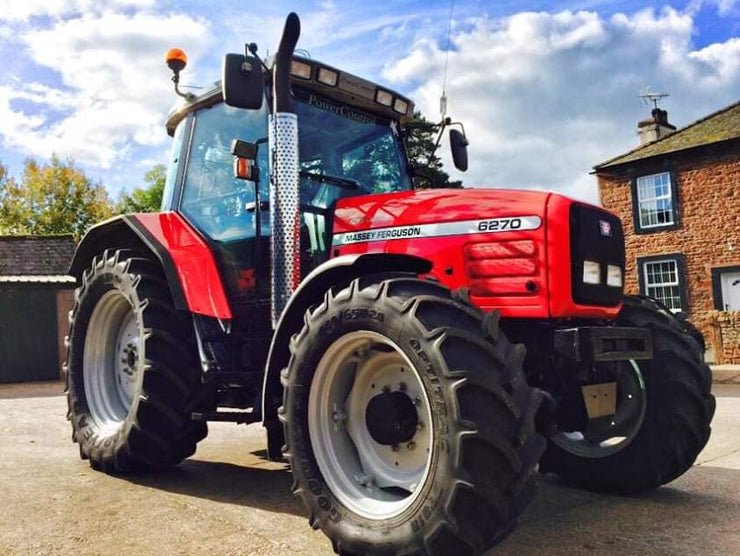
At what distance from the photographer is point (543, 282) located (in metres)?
3.37

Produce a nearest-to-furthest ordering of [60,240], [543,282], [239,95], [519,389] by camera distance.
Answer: [519,389] < [543,282] < [239,95] < [60,240]

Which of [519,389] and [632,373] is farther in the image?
[632,373]

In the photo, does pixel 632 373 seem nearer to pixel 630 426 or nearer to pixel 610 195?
pixel 630 426

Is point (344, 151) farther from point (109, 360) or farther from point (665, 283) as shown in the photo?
point (665, 283)

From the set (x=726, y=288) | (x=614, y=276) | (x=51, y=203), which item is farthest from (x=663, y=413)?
(x=51, y=203)

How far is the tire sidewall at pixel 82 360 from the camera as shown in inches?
183

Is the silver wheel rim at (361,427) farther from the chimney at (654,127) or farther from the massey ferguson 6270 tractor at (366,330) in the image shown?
the chimney at (654,127)

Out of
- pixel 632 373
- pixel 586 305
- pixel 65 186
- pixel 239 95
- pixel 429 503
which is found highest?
pixel 65 186

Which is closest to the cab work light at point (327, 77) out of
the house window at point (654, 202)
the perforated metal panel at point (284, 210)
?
the perforated metal panel at point (284, 210)

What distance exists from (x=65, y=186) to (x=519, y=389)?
47958 mm

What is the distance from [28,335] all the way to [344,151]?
15042mm

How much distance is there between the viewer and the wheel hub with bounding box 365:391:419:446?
10.5 ft

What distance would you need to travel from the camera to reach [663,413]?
4.07 m

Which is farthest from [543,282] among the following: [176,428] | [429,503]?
[176,428]
